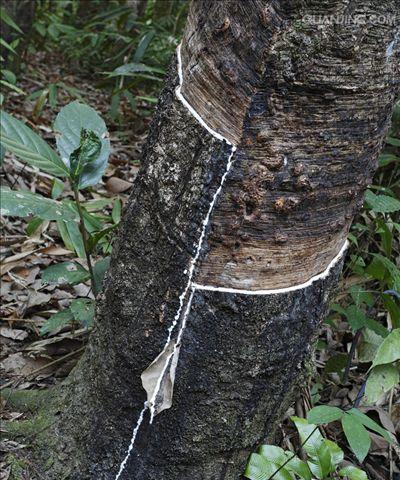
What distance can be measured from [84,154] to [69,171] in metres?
0.06

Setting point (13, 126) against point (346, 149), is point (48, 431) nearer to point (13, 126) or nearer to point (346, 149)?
point (13, 126)

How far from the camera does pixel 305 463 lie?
1429 mm

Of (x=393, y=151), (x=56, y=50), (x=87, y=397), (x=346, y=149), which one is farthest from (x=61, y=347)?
(x=56, y=50)

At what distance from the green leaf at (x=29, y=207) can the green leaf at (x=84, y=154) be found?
87 millimetres

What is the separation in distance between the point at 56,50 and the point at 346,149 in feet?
15.6

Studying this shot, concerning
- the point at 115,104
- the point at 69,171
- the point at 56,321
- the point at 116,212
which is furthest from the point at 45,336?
the point at 115,104

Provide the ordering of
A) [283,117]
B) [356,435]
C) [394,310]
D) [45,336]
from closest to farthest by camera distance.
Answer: [283,117] < [356,435] < [394,310] < [45,336]

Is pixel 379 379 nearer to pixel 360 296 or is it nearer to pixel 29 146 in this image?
pixel 360 296

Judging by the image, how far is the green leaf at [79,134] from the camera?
1640mm

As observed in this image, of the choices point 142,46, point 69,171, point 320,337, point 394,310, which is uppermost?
point 69,171

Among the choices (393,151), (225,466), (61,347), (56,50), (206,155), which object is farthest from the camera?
(56,50)

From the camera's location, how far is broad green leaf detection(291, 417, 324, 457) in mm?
1420

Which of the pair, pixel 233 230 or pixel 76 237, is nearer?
pixel 233 230

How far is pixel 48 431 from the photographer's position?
1.53 m
